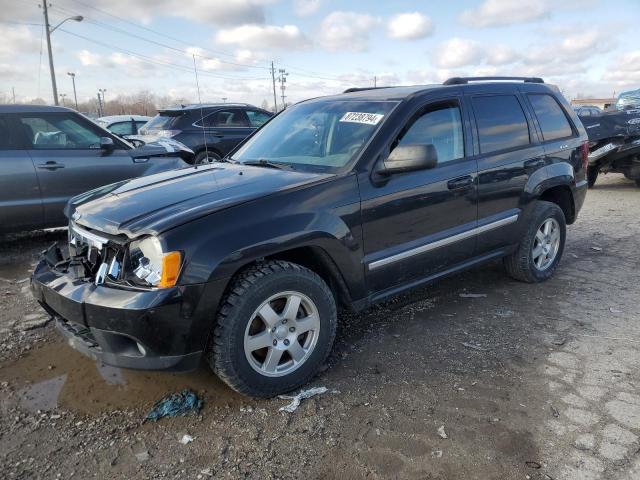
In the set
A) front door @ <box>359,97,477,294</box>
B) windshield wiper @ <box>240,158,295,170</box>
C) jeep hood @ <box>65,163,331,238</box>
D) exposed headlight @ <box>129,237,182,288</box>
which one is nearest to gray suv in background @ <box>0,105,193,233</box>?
jeep hood @ <box>65,163,331,238</box>

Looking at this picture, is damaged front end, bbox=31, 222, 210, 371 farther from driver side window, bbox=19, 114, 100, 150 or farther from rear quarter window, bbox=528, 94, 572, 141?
driver side window, bbox=19, 114, 100, 150

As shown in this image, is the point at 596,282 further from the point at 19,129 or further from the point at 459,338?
the point at 19,129

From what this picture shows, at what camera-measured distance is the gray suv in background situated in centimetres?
575

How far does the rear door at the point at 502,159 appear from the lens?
13.3ft

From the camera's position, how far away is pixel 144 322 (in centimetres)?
255

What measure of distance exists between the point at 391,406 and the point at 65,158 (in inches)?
196

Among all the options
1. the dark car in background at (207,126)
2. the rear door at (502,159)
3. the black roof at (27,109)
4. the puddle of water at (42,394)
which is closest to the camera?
the puddle of water at (42,394)

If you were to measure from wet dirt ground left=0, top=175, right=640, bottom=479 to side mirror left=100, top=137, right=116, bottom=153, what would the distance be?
2526 mm

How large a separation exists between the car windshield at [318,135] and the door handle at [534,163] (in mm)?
1504

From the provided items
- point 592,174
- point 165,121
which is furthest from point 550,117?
point 165,121

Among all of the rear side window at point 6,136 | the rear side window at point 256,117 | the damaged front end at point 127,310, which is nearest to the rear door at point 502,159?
the damaged front end at point 127,310

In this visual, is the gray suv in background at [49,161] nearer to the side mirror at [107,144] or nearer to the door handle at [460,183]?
the side mirror at [107,144]

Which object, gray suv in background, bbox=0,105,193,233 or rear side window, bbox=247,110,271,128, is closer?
gray suv in background, bbox=0,105,193,233

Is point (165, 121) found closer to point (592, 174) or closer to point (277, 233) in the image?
point (277, 233)
